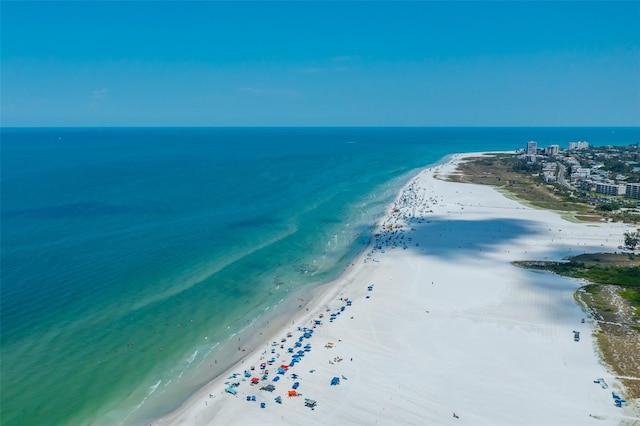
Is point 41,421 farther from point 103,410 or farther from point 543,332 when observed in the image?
point 543,332

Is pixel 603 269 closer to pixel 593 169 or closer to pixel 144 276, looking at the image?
pixel 144 276

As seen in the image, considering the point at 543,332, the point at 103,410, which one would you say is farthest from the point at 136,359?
the point at 543,332

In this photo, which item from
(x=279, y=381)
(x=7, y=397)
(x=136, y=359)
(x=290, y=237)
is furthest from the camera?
(x=290, y=237)

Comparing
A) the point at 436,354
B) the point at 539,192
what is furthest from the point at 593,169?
the point at 436,354

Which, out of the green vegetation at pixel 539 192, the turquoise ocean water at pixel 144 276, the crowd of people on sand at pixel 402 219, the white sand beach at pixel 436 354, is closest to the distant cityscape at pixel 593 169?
the green vegetation at pixel 539 192

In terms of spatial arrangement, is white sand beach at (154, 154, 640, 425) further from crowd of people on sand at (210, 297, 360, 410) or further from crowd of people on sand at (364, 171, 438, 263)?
crowd of people on sand at (364, 171, 438, 263)

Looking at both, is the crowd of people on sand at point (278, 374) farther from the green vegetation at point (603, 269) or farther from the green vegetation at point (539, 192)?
the green vegetation at point (539, 192)

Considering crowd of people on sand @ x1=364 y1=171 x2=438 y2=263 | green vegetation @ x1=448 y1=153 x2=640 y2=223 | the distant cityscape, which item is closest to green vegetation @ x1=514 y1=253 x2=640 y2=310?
crowd of people on sand @ x1=364 y1=171 x2=438 y2=263
